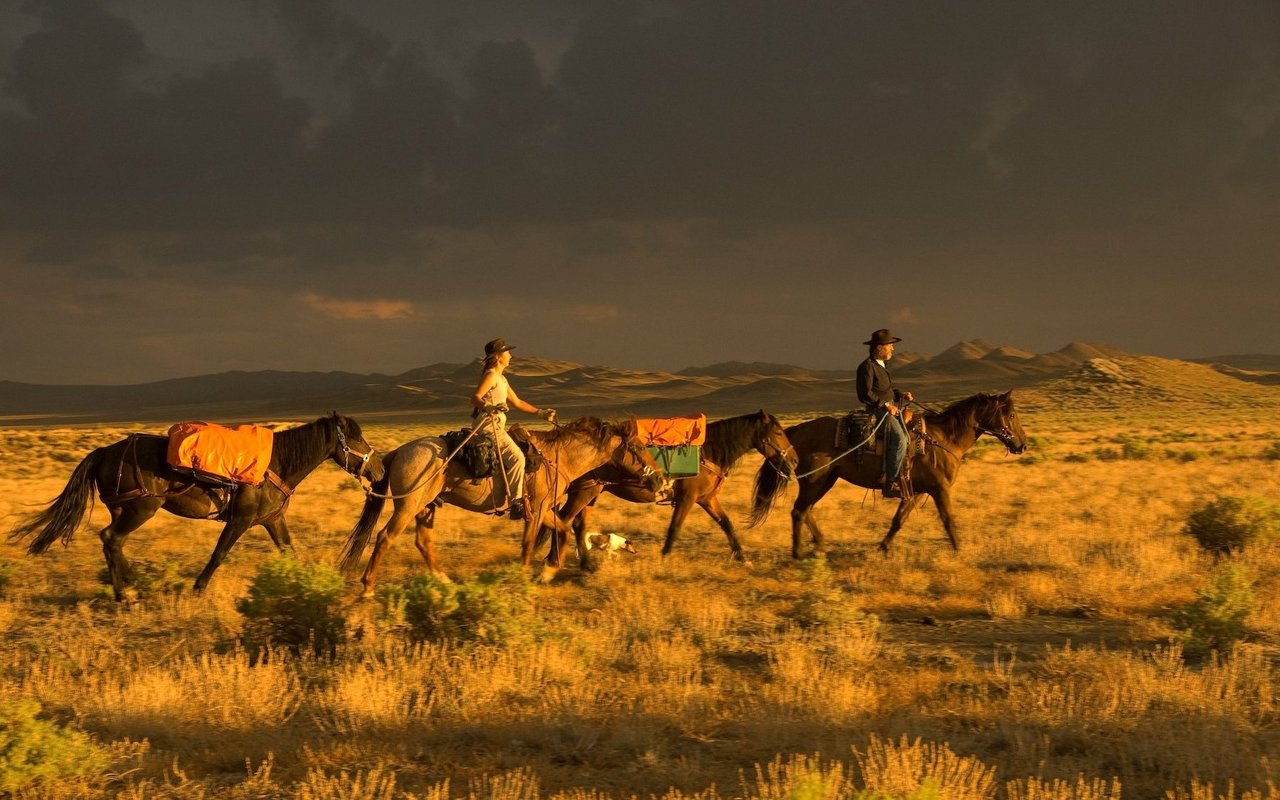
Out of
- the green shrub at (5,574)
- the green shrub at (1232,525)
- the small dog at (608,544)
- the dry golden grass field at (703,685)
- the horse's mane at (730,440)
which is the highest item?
the horse's mane at (730,440)

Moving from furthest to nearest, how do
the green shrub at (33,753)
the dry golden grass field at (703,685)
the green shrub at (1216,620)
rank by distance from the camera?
the green shrub at (1216,620), the dry golden grass field at (703,685), the green shrub at (33,753)

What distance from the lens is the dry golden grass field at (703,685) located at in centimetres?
496

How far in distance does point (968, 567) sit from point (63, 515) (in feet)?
33.8

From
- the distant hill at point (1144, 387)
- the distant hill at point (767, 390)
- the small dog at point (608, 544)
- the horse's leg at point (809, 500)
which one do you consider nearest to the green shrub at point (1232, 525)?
the horse's leg at point (809, 500)

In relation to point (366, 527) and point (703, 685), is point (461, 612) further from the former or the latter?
point (366, 527)

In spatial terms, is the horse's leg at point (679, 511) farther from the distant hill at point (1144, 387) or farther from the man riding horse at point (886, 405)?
the distant hill at point (1144, 387)

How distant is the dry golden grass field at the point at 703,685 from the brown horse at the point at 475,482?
723 millimetres

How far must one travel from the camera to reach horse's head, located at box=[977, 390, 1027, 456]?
12.6m

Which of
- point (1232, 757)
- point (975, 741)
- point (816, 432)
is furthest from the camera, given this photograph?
point (816, 432)

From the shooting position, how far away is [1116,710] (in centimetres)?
579

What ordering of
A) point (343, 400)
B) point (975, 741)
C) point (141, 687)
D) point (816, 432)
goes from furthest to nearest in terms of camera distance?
1. point (343, 400)
2. point (816, 432)
3. point (141, 687)
4. point (975, 741)

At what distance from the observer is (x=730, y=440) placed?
12273 mm

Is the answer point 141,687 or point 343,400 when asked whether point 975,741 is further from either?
point 343,400

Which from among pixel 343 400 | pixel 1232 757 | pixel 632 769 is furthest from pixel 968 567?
pixel 343 400
